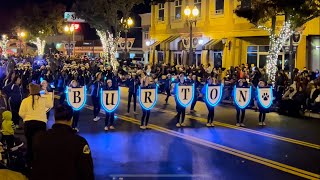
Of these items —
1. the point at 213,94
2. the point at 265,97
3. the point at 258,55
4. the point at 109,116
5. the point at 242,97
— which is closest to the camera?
the point at 109,116

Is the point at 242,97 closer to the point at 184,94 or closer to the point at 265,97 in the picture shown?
the point at 265,97

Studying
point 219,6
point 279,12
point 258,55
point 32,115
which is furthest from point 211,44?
point 32,115

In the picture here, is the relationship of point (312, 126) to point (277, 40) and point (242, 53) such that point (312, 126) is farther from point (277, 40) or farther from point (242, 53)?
point (242, 53)

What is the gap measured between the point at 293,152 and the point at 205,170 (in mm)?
3224

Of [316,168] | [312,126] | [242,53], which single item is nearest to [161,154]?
[316,168]

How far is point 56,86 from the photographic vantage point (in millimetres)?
26828

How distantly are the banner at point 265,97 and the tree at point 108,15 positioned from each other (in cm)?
2201

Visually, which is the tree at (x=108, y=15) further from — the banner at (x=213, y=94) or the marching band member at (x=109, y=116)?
the marching band member at (x=109, y=116)

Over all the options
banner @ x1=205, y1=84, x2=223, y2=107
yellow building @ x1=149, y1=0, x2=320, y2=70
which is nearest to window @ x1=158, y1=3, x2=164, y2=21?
yellow building @ x1=149, y1=0, x2=320, y2=70

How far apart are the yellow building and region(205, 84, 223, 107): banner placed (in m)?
16.9

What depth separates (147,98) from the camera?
16.1m

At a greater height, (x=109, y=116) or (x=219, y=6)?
(x=219, y=6)

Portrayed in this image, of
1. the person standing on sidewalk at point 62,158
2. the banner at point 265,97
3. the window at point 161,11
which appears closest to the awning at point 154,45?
the window at point 161,11

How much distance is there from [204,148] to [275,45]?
45.2 ft
